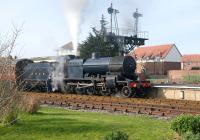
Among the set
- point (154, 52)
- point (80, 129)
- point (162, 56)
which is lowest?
point (80, 129)

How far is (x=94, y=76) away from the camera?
32.5 meters

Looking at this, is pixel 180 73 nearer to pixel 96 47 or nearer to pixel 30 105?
pixel 96 47

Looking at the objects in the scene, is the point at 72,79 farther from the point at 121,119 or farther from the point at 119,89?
the point at 121,119

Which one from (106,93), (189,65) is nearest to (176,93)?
(106,93)

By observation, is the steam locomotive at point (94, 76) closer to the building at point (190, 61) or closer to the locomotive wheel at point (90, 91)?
the locomotive wheel at point (90, 91)

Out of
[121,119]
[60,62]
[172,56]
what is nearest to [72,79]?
[60,62]

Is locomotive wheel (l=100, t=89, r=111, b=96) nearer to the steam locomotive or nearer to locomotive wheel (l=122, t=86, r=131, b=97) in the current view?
the steam locomotive

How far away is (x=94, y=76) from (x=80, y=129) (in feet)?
59.5

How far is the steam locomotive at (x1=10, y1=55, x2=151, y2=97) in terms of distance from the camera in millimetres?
30047

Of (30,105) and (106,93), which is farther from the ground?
(106,93)

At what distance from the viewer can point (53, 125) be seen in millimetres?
15391

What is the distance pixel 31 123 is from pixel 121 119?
4133 millimetres

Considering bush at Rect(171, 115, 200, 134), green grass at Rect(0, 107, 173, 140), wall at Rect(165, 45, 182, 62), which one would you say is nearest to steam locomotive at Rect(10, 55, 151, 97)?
green grass at Rect(0, 107, 173, 140)

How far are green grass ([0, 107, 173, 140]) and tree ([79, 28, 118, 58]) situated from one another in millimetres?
54681
